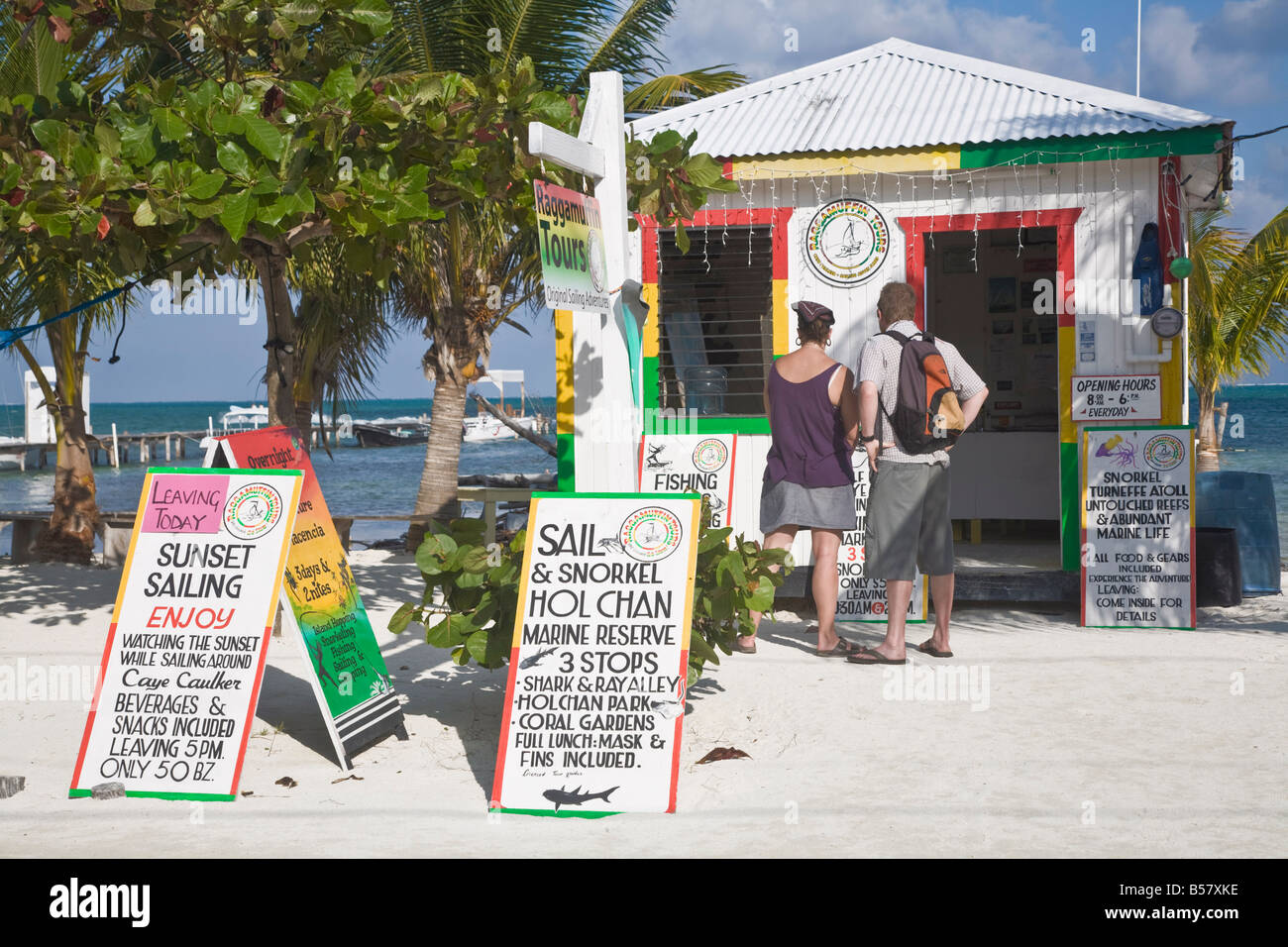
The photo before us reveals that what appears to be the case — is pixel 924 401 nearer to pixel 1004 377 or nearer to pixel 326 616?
pixel 326 616

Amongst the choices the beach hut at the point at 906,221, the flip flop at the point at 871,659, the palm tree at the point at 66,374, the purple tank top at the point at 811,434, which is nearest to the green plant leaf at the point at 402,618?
the purple tank top at the point at 811,434

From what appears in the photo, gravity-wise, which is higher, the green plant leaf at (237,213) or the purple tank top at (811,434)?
the green plant leaf at (237,213)

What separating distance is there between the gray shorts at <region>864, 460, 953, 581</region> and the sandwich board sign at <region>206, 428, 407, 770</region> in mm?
2655

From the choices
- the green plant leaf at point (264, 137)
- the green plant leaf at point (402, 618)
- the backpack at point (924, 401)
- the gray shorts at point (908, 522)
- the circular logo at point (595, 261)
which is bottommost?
the green plant leaf at point (402, 618)

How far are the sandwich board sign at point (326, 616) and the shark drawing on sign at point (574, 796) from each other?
1021 mm

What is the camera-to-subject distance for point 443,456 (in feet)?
45.4

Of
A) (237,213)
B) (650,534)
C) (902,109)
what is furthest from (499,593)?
(902,109)

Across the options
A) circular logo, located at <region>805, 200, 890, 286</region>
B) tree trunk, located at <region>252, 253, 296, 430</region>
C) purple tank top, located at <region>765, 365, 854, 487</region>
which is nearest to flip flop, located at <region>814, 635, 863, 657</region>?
purple tank top, located at <region>765, 365, 854, 487</region>

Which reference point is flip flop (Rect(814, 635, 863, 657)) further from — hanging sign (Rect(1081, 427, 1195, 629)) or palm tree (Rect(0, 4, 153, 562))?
palm tree (Rect(0, 4, 153, 562))

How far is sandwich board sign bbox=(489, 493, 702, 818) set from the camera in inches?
169

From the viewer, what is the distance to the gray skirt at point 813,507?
21.8 ft

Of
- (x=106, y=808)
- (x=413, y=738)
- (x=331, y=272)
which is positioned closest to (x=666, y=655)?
(x=413, y=738)

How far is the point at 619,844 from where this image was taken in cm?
391

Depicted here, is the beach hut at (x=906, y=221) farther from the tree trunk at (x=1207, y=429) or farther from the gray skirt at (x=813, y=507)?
the tree trunk at (x=1207, y=429)
